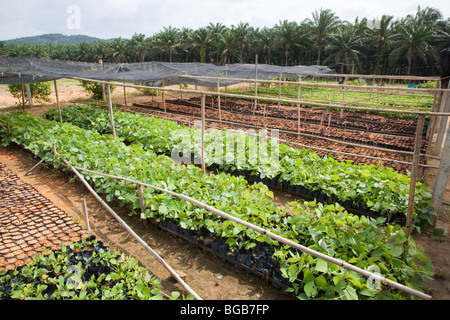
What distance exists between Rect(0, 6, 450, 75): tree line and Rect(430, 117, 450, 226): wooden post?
91.0 ft

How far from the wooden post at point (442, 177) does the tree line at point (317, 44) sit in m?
27.7

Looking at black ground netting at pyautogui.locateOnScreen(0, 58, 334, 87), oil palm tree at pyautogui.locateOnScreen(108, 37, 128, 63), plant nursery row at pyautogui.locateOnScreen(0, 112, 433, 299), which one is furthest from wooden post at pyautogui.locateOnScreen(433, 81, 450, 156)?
oil palm tree at pyautogui.locateOnScreen(108, 37, 128, 63)

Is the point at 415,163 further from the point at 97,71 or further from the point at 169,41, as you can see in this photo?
the point at 169,41

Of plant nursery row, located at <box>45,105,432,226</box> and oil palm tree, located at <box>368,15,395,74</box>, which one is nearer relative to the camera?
plant nursery row, located at <box>45,105,432,226</box>

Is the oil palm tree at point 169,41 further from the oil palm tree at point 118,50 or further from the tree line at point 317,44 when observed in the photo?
the oil palm tree at point 118,50

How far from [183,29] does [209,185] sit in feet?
156

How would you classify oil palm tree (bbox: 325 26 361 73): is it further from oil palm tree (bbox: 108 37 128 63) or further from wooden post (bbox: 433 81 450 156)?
oil palm tree (bbox: 108 37 128 63)

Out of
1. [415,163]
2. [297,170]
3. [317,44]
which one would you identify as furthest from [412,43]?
[415,163]

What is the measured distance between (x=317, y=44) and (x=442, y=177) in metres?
38.4

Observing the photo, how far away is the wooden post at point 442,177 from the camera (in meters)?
3.96

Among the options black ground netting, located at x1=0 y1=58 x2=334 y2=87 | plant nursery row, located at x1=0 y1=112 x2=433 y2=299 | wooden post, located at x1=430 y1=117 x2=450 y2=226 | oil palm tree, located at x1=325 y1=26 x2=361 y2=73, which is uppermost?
oil palm tree, located at x1=325 y1=26 x2=361 y2=73

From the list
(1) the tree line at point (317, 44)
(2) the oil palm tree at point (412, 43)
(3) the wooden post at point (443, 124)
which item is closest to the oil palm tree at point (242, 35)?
(1) the tree line at point (317, 44)

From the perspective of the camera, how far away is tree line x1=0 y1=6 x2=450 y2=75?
102 feet
